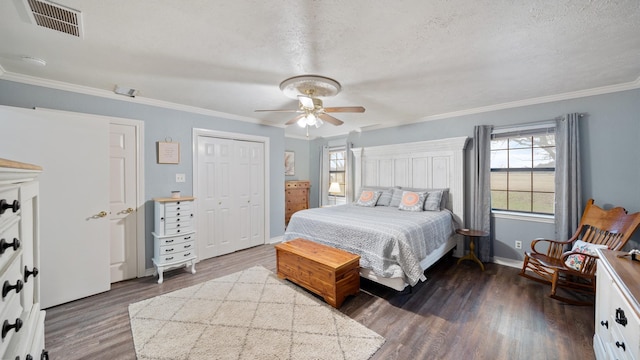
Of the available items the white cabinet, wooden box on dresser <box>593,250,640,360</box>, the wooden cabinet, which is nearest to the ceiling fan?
the white cabinet

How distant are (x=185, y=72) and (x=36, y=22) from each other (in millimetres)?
1003

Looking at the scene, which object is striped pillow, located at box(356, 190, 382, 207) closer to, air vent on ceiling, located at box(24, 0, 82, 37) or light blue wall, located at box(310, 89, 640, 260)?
light blue wall, located at box(310, 89, 640, 260)

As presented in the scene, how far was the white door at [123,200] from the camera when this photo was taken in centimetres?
308

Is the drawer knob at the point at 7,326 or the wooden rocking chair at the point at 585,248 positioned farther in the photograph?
the wooden rocking chair at the point at 585,248

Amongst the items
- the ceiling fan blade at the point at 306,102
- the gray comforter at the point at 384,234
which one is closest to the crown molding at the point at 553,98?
the gray comforter at the point at 384,234

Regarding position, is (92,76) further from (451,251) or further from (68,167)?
(451,251)

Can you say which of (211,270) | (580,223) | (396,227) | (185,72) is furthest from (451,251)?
(185,72)

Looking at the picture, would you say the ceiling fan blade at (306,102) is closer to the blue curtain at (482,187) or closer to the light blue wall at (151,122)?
the light blue wall at (151,122)

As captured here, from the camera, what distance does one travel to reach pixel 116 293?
283cm

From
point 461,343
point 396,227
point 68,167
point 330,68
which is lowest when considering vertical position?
point 461,343

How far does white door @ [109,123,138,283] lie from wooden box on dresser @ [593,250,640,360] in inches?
172

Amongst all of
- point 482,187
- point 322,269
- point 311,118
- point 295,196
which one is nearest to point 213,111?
point 311,118

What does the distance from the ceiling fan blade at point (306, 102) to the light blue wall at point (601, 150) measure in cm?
289

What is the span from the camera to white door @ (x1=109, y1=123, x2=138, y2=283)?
3084 millimetres
